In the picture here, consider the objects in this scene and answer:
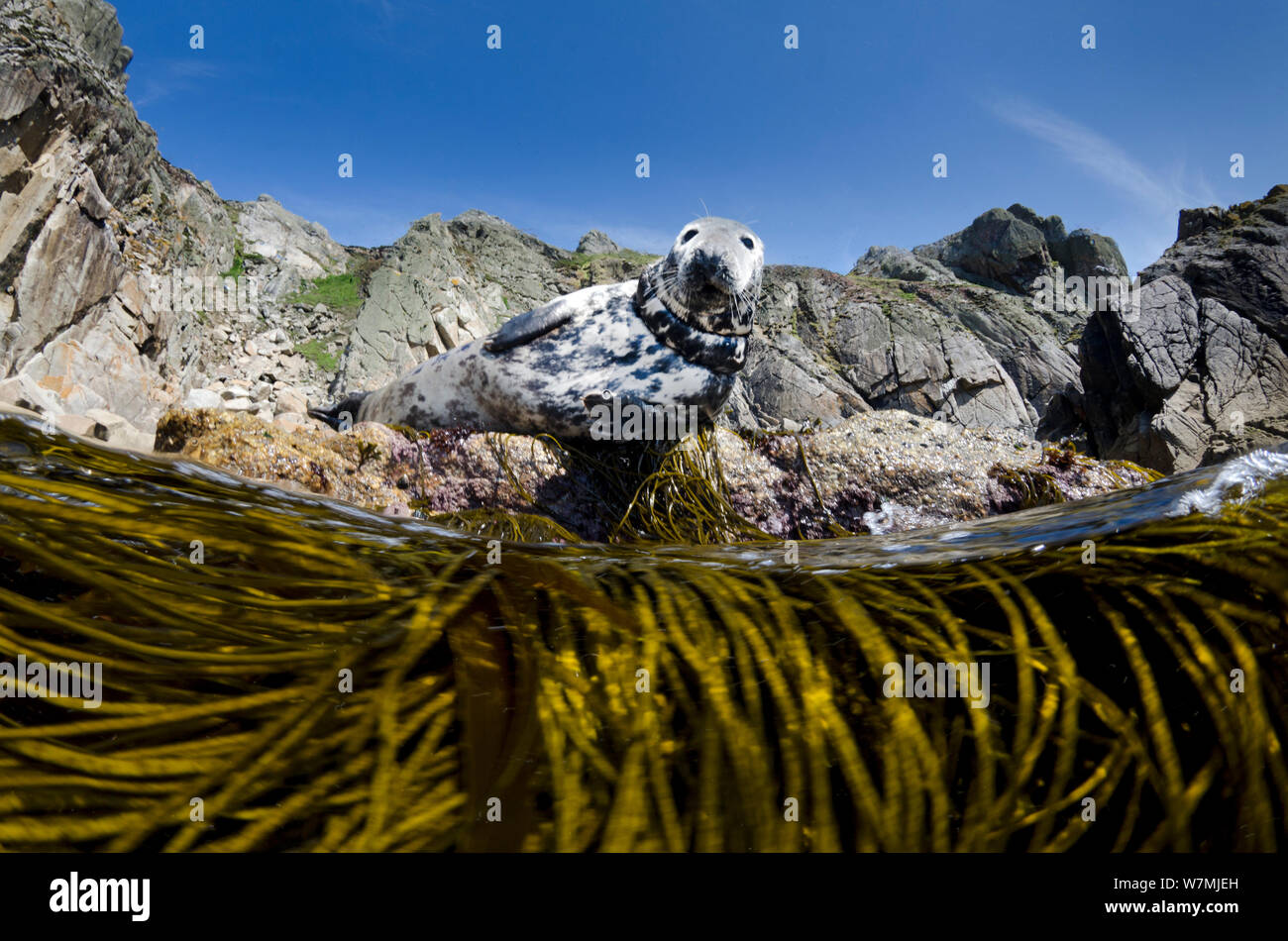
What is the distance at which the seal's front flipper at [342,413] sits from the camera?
Answer: 4.73m

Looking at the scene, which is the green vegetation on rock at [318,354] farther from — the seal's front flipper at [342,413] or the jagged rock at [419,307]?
the seal's front flipper at [342,413]

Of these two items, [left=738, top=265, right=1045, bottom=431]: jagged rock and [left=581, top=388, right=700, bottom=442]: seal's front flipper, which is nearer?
[left=581, top=388, right=700, bottom=442]: seal's front flipper

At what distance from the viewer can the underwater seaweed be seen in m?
0.60

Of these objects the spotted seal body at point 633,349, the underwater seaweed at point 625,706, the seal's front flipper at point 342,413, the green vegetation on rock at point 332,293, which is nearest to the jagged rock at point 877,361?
the green vegetation on rock at point 332,293

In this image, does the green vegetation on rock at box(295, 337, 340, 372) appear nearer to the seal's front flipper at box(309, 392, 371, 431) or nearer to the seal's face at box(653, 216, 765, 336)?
the seal's front flipper at box(309, 392, 371, 431)

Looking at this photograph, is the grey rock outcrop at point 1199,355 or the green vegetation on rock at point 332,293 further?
the green vegetation on rock at point 332,293

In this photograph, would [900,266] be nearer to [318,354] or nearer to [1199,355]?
[1199,355]

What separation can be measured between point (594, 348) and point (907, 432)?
191cm

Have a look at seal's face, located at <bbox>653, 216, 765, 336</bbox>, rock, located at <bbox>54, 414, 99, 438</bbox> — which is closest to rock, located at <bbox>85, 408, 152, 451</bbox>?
rock, located at <bbox>54, 414, 99, 438</bbox>

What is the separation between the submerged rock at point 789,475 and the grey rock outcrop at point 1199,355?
9338 mm

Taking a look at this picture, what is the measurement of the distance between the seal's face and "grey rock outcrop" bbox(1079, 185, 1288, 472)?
10.4m
